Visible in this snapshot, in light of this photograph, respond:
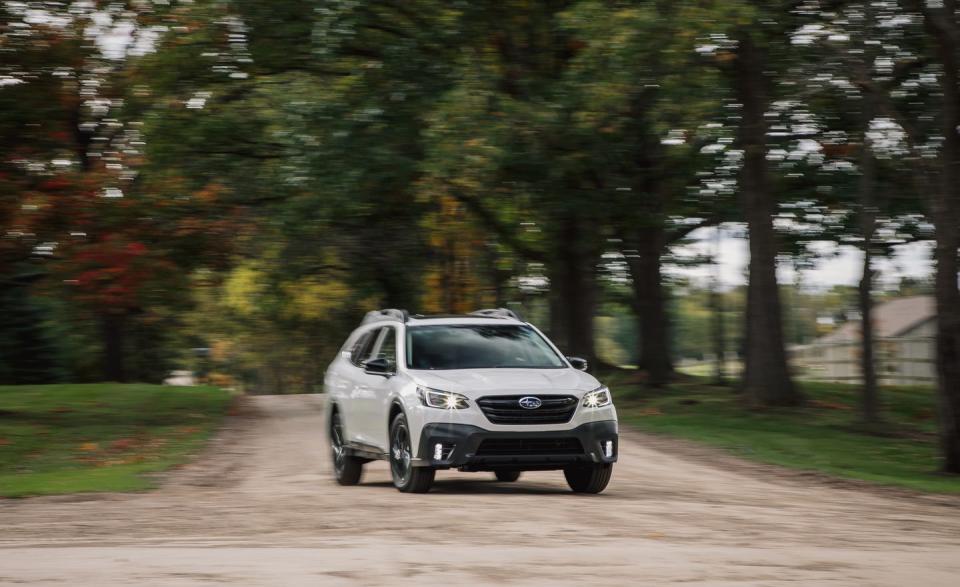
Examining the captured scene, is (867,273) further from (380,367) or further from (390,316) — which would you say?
(380,367)

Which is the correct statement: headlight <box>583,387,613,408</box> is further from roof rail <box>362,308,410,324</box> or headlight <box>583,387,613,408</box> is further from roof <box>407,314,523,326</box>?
roof rail <box>362,308,410,324</box>

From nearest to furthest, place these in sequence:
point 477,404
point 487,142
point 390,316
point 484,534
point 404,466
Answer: point 484,534 → point 477,404 → point 404,466 → point 390,316 → point 487,142

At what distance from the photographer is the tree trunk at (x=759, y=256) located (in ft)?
92.7

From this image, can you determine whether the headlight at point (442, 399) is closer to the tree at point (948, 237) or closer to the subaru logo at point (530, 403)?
the subaru logo at point (530, 403)

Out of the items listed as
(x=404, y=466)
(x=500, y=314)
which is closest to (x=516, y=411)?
(x=404, y=466)

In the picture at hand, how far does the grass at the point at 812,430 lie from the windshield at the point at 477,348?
5.15 metres

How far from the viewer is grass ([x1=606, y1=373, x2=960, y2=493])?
19.7m

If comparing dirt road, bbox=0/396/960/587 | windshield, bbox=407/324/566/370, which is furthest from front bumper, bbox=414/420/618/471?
windshield, bbox=407/324/566/370

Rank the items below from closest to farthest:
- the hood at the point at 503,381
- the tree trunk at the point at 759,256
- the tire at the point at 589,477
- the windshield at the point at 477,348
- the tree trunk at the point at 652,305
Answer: the hood at the point at 503,381
the tire at the point at 589,477
the windshield at the point at 477,348
the tree trunk at the point at 759,256
the tree trunk at the point at 652,305

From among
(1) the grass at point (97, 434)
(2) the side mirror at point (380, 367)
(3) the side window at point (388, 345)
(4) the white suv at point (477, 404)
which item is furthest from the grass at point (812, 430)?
(1) the grass at point (97, 434)

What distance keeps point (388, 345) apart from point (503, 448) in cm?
248

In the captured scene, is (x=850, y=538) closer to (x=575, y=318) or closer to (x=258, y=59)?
(x=258, y=59)

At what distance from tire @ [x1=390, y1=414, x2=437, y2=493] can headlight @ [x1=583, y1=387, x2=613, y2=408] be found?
1.66 meters

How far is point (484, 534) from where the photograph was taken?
1044 centimetres
